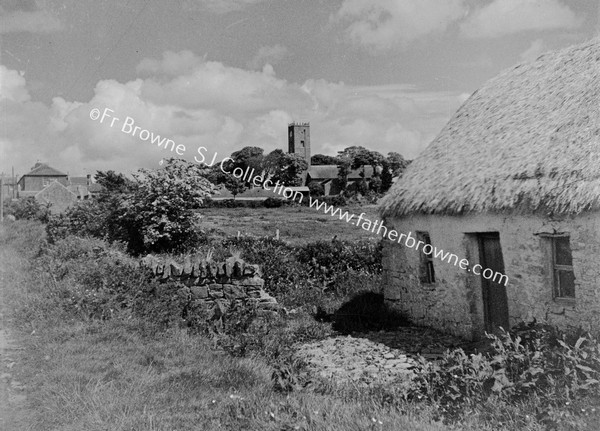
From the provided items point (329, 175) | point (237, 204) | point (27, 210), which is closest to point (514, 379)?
point (27, 210)

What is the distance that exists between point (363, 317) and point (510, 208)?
471cm

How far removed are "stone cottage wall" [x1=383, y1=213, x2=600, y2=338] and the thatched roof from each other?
36 centimetres

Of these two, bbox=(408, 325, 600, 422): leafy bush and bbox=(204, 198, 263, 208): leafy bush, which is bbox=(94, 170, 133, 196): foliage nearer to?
bbox=(408, 325, 600, 422): leafy bush

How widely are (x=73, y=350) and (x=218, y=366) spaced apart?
1920mm

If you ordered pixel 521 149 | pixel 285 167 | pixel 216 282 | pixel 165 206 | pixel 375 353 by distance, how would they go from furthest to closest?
1. pixel 285 167
2. pixel 165 206
3. pixel 216 282
4. pixel 375 353
5. pixel 521 149

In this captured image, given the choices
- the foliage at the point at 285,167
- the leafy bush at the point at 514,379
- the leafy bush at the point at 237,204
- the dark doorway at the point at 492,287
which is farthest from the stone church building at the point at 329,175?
the leafy bush at the point at 514,379

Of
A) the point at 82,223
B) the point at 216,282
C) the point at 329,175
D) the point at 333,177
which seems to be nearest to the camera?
the point at 216,282

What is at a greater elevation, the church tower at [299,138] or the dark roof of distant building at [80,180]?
the church tower at [299,138]

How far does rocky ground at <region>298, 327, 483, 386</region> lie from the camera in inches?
329

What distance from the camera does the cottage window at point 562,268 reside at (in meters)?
8.41

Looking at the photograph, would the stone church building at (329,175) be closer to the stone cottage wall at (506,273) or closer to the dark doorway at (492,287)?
the stone cottage wall at (506,273)

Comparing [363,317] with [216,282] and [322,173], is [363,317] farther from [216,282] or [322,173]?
[322,173]

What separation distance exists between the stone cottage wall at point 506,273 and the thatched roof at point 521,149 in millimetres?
360

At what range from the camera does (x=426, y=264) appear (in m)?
11.8
